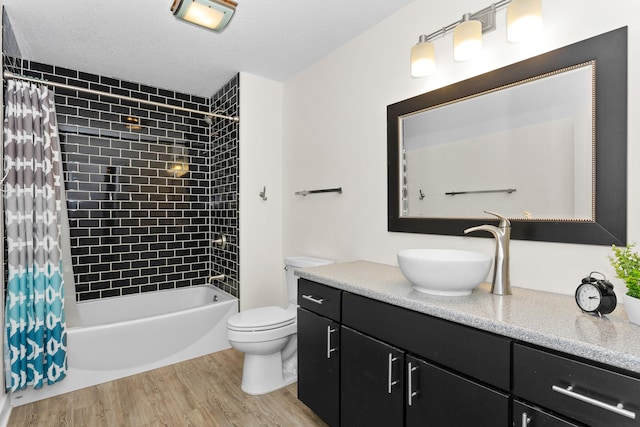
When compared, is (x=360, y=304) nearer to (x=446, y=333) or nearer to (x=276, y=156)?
(x=446, y=333)

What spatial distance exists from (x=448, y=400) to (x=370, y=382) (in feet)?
1.30

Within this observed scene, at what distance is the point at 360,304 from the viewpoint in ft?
5.19

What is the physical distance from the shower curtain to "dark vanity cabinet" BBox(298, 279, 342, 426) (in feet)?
5.42

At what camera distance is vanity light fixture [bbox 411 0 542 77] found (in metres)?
1.34

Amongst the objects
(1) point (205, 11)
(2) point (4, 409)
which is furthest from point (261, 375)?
(1) point (205, 11)

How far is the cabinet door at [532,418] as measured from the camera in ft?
3.12

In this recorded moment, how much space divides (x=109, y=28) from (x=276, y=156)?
5.05 ft

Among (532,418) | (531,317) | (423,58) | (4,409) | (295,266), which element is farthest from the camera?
(295,266)

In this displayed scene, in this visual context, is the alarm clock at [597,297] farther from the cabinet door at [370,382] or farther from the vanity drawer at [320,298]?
the vanity drawer at [320,298]

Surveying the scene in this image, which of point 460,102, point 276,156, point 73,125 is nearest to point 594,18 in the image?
point 460,102

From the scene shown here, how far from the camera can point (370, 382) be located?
152 cm

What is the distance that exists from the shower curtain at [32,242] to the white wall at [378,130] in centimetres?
174

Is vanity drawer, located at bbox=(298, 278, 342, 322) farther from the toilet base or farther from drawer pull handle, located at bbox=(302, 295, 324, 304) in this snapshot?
the toilet base

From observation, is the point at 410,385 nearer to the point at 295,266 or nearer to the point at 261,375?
the point at 261,375
